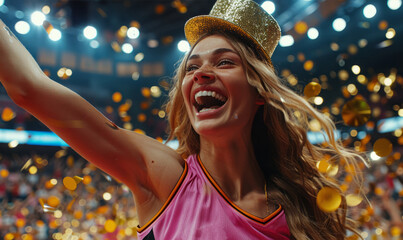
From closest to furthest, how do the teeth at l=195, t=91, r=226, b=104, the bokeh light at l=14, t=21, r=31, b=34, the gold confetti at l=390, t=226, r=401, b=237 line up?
the teeth at l=195, t=91, r=226, b=104
the gold confetti at l=390, t=226, r=401, b=237
the bokeh light at l=14, t=21, r=31, b=34

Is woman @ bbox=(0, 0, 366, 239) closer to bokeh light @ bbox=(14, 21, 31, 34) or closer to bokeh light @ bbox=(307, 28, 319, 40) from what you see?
bokeh light @ bbox=(307, 28, 319, 40)

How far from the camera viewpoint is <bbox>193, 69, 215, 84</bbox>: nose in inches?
49.0

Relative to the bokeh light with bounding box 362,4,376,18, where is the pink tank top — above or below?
above

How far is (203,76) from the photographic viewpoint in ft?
4.12

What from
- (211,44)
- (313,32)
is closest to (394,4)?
(313,32)

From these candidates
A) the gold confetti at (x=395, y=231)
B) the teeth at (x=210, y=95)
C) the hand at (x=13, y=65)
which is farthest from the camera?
the gold confetti at (x=395, y=231)

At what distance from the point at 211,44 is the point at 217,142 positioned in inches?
13.1

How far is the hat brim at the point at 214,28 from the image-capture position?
137 cm

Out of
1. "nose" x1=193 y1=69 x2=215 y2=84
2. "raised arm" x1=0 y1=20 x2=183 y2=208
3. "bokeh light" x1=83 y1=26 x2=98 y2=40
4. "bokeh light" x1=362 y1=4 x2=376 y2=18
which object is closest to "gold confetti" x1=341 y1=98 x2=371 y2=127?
"nose" x1=193 y1=69 x2=215 y2=84

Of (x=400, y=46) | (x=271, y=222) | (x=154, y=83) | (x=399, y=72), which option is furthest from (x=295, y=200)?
(x=154, y=83)

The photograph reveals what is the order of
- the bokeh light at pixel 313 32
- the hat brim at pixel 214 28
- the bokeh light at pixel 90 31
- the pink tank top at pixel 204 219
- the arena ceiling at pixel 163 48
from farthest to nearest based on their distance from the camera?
the bokeh light at pixel 90 31, the arena ceiling at pixel 163 48, the bokeh light at pixel 313 32, the hat brim at pixel 214 28, the pink tank top at pixel 204 219

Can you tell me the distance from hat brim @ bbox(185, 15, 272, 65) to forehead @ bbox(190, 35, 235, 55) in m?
0.05

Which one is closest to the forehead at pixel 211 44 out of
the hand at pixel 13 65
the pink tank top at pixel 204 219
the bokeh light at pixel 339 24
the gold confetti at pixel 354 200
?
the pink tank top at pixel 204 219

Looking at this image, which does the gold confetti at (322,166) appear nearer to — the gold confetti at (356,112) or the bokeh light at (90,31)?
the gold confetti at (356,112)
